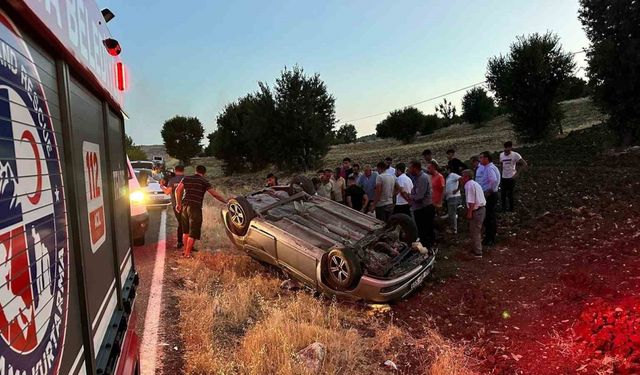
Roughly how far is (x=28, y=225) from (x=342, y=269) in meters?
4.87

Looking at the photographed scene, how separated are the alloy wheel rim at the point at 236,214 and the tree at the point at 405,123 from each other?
43742mm

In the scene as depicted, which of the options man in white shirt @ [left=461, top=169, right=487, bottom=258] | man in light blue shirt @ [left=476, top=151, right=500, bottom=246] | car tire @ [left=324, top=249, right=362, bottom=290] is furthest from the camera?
man in light blue shirt @ [left=476, top=151, right=500, bottom=246]

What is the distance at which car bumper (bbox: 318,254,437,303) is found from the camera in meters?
5.92

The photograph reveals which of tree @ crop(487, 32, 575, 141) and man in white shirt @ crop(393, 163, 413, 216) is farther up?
tree @ crop(487, 32, 575, 141)

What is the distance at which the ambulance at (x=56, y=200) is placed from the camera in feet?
3.71

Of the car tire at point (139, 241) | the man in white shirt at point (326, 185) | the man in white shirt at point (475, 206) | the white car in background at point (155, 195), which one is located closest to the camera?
the man in white shirt at point (475, 206)

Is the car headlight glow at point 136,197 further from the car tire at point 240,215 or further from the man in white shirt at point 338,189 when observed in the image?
the man in white shirt at point 338,189

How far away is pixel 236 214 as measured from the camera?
713 cm

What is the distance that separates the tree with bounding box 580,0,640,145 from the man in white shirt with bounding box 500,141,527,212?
7.62 m

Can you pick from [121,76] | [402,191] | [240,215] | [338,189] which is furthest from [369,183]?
[121,76]

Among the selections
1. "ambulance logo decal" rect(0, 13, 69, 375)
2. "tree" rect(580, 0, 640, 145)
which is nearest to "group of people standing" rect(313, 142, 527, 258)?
"ambulance logo decal" rect(0, 13, 69, 375)

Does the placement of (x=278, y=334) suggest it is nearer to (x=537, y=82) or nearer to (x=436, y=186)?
(x=436, y=186)

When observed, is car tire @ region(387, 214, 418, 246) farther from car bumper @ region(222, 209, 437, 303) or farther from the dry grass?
the dry grass

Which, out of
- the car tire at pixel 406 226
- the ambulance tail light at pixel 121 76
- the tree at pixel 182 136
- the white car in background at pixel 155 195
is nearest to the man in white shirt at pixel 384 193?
the car tire at pixel 406 226
